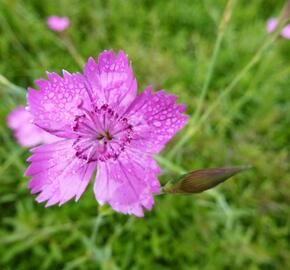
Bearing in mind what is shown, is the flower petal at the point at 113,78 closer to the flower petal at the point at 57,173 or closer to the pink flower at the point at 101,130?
Result: the pink flower at the point at 101,130

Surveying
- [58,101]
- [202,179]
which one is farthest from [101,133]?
[202,179]

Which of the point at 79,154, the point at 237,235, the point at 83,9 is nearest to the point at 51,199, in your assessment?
the point at 79,154

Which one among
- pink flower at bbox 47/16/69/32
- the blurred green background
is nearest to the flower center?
the blurred green background

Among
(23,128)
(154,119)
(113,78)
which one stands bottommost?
(154,119)

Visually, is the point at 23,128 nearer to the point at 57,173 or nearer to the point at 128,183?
the point at 57,173

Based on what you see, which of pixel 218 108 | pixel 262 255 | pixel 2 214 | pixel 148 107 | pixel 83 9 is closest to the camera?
pixel 148 107

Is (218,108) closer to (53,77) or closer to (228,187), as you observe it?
(228,187)

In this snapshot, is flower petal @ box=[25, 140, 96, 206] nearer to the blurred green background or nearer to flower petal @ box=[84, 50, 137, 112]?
flower petal @ box=[84, 50, 137, 112]
